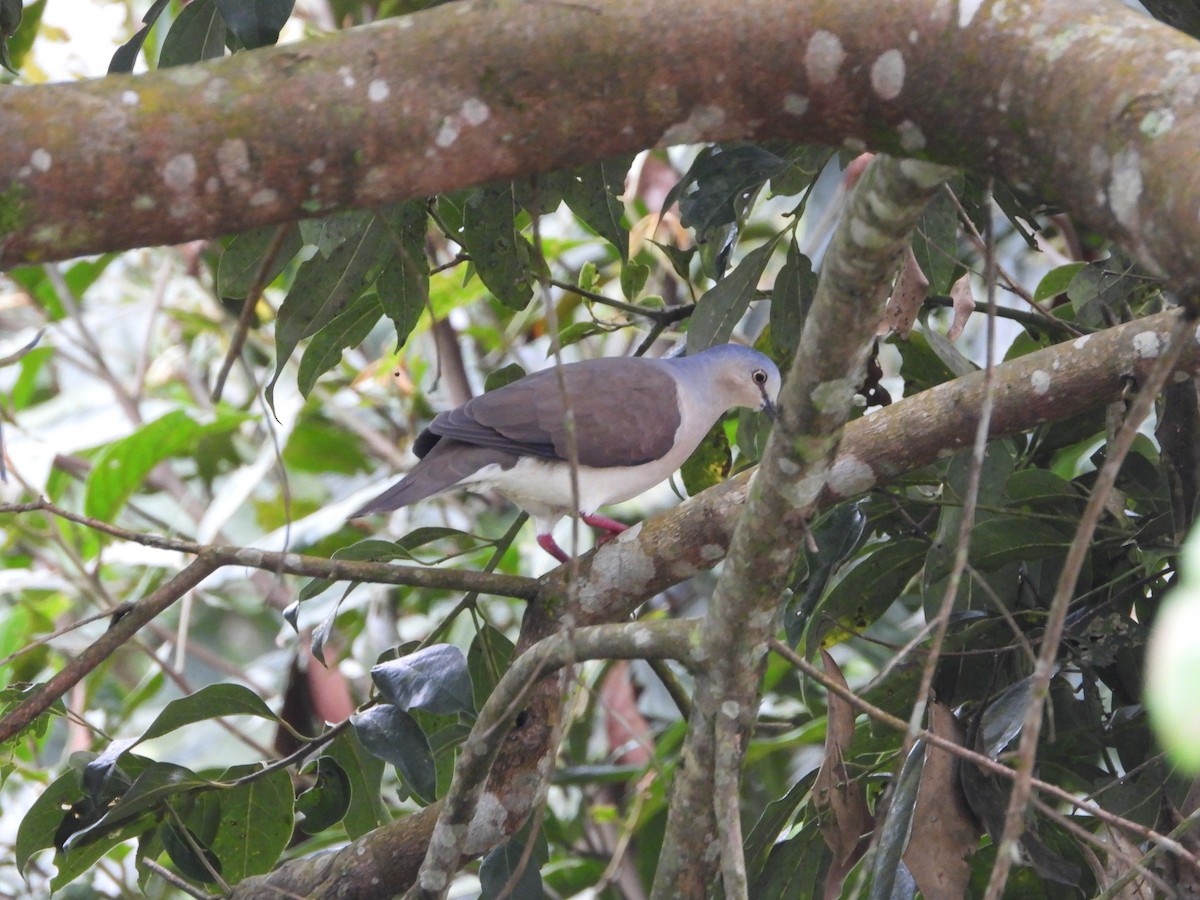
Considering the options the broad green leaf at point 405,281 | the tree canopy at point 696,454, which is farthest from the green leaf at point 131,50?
the broad green leaf at point 405,281

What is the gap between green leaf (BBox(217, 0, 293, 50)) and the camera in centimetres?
199

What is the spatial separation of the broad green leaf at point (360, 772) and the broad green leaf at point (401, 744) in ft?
0.87

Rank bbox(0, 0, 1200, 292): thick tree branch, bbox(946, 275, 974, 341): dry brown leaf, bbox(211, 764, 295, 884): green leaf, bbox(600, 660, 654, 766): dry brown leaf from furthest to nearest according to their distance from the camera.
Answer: bbox(600, 660, 654, 766): dry brown leaf → bbox(211, 764, 295, 884): green leaf → bbox(946, 275, 974, 341): dry brown leaf → bbox(0, 0, 1200, 292): thick tree branch

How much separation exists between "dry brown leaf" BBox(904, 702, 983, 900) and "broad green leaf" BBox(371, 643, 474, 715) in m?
0.74

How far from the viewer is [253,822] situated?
244 centimetres

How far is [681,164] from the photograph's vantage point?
4.69m

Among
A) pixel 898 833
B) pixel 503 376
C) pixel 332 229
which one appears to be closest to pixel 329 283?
pixel 332 229

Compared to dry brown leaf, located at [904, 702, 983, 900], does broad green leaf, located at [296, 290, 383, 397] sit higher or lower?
higher

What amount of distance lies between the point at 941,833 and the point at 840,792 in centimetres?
17

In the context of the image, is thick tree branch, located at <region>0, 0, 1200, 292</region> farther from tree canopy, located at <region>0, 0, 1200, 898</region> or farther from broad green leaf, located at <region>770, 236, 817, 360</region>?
broad green leaf, located at <region>770, 236, 817, 360</region>

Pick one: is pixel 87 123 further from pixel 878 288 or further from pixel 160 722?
pixel 160 722

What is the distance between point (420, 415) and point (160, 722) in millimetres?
2884

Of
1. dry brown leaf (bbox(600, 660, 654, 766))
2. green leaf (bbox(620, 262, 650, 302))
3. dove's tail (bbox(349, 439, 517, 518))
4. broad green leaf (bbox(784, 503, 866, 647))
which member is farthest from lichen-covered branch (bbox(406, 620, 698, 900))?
dry brown leaf (bbox(600, 660, 654, 766))

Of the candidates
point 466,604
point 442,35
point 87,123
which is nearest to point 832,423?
point 442,35
